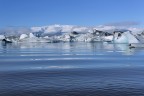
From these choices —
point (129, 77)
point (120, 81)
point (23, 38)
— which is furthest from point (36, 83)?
point (23, 38)

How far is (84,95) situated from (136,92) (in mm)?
2645

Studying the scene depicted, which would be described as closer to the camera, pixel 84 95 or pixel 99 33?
pixel 84 95

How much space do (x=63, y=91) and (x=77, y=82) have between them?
9.04ft

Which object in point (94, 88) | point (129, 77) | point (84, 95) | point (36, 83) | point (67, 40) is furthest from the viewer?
point (67, 40)

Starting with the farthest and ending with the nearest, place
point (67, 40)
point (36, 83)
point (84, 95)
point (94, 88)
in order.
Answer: point (67, 40) < point (36, 83) < point (94, 88) < point (84, 95)

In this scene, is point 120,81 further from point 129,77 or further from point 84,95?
point 84,95

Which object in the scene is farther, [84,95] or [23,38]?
[23,38]

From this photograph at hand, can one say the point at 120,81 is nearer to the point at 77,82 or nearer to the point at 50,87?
the point at 77,82

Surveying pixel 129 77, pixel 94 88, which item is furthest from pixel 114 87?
pixel 129 77

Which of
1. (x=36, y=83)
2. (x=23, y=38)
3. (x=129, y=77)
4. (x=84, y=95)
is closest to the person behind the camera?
(x=84, y=95)

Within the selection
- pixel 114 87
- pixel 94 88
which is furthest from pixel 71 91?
pixel 114 87

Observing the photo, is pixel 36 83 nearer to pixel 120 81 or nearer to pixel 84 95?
pixel 84 95

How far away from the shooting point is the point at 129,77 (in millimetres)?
19516

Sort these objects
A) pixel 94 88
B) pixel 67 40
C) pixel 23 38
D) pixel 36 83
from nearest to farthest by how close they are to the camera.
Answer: pixel 94 88, pixel 36 83, pixel 23 38, pixel 67 40
